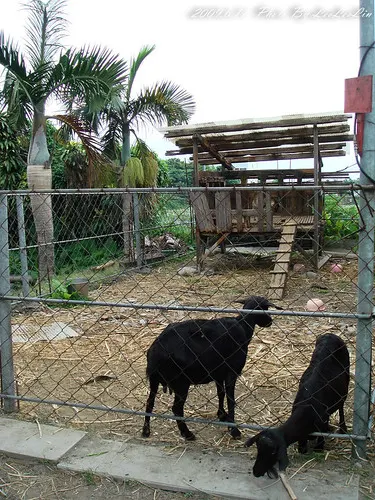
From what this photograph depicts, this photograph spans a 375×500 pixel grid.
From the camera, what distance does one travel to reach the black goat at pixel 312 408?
2.43 metres

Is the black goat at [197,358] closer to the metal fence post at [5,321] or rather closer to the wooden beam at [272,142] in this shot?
the metal fence post at [5,321]

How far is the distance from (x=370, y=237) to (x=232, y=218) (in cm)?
786

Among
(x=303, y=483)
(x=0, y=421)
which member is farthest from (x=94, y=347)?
(x=303, y=483)

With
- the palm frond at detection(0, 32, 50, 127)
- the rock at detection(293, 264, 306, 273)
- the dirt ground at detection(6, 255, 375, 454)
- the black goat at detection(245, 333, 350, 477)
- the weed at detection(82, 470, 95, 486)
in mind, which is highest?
the palm frond at detection(0, 32, 50, 127)

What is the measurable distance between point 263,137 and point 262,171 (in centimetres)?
235

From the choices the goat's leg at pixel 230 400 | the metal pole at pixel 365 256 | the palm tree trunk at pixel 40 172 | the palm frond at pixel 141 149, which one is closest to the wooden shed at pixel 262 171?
the palm frond at pixel 141 149

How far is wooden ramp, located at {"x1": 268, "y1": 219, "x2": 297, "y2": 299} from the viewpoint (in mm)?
7820

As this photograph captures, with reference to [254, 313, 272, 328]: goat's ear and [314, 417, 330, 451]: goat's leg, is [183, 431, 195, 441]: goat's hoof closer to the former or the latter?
[314, 417, 330, 451]: goat's leg

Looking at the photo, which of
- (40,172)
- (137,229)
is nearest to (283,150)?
(137,229)

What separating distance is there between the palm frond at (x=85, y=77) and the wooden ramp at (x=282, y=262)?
4161 millimetres

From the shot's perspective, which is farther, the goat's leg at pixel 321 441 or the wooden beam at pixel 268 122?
the wooden beam at pixel 268 122

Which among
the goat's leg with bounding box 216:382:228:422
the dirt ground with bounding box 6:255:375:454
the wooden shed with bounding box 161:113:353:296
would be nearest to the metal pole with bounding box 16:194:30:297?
the dirt ground with bounding box 6:255:375:454

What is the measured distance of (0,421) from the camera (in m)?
3.17

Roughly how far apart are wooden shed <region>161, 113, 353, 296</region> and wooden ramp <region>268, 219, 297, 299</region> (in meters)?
0.02
